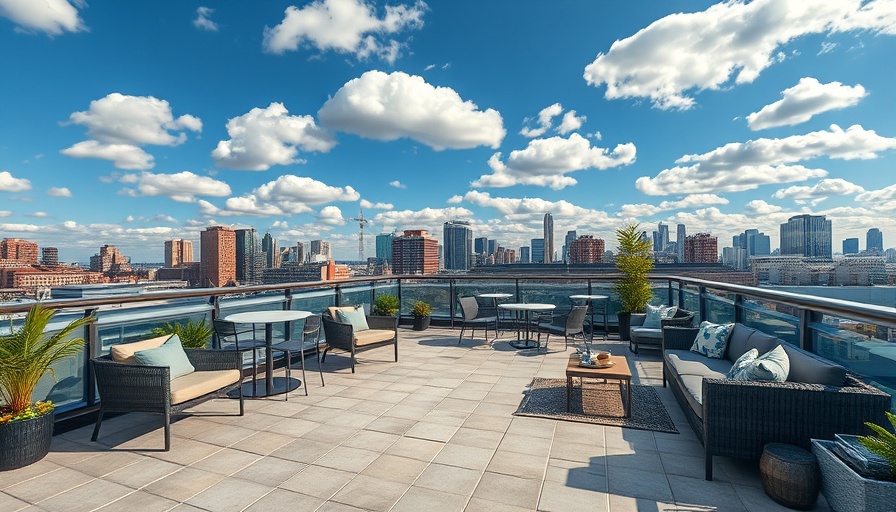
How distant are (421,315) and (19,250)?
3921 centimetres

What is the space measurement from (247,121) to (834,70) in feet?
56.2

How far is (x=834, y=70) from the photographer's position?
878 centimetres

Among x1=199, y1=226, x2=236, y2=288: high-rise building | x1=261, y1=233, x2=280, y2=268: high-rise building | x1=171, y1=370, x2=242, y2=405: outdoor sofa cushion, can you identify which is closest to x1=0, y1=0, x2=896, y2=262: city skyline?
x1=171, y1=370, x2=242, y2=405: outdoor sofa cushion

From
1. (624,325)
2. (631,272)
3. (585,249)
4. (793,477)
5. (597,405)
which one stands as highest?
(585,249)

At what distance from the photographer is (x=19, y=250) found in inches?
1203

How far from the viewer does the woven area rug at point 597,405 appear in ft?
11.2

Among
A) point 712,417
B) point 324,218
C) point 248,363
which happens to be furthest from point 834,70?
point 324,218

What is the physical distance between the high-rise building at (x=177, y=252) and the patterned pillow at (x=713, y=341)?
4539cm

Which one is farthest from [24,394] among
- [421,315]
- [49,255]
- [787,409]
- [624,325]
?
[49,255]

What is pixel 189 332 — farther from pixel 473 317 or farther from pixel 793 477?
pixel 793 477

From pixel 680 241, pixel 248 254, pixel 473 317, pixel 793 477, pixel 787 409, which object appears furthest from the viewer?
pixel 248 254

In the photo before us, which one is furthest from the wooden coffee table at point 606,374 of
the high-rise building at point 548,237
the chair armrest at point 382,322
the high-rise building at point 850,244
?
the high-rise building at point 850,244

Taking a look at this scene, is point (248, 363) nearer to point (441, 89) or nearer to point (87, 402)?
point (87, 402)

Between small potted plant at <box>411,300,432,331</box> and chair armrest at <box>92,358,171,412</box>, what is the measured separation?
5.65 metres
